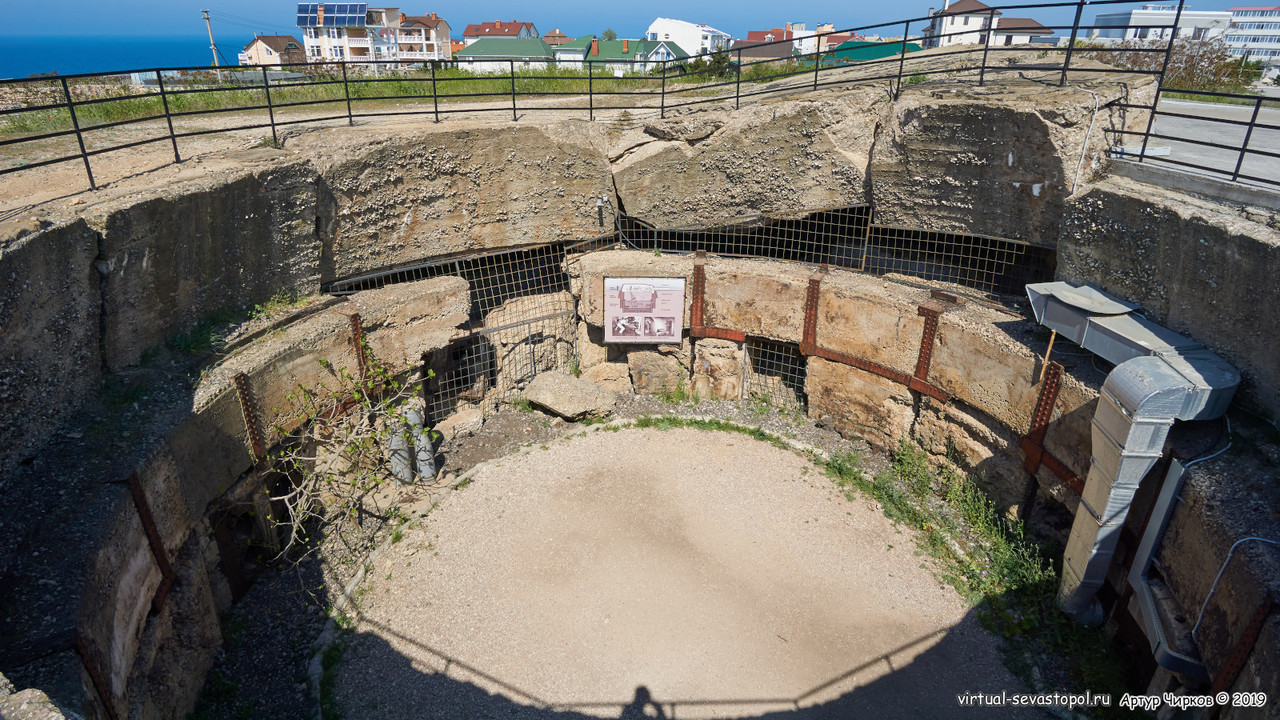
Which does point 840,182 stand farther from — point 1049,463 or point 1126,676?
Answer: point 1126,676

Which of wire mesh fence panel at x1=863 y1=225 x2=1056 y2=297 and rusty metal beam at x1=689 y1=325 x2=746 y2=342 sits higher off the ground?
wire mesh fence panel at x1=863 y1=225 x2=1056 y2=297

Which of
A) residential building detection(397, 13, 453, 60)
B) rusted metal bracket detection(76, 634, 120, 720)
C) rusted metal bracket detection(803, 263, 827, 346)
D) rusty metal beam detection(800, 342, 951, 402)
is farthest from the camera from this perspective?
residential building detection(397, 13, 453, 60)

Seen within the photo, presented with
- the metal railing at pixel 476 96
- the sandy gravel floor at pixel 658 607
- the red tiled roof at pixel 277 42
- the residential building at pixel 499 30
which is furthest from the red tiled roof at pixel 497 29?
the sandy gravel floor at pixel 658 607

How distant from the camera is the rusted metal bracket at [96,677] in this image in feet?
16.9

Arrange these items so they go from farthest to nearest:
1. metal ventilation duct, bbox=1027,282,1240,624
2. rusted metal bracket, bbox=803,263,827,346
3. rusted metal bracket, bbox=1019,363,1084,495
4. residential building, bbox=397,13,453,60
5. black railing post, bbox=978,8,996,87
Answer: residential building, bbox=397,13,453,60 < rusted metal bracket, bbox=803,263,827,346 < black railing post, bbox=978,8,996,87 < rusted metal bracket, bbox=1019,363,1084,495 < metal ventilation duct, bbox=1027,282,1240,624

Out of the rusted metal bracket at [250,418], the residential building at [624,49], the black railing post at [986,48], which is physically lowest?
the rusted metal bracket at [250,418]

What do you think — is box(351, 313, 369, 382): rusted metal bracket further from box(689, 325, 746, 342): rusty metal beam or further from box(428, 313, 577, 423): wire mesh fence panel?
box(689, 325, 746, 342): rusty metal beam

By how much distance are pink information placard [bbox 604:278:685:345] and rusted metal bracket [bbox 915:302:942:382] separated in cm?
401

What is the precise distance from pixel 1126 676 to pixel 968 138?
741 centimetres

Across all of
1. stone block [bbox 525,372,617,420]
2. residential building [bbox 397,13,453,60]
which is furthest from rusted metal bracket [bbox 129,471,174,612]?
residential building [bbox 397,13,453,60]

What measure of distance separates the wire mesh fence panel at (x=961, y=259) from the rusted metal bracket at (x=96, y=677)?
11.7 m

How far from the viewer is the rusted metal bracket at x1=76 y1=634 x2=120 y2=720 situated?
16.9 feet


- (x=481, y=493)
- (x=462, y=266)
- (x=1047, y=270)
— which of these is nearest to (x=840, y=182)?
(x=1047, y=270)

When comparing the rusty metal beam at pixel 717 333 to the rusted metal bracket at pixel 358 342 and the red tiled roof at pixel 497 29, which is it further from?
the red tiled roof at pixel 497 29
